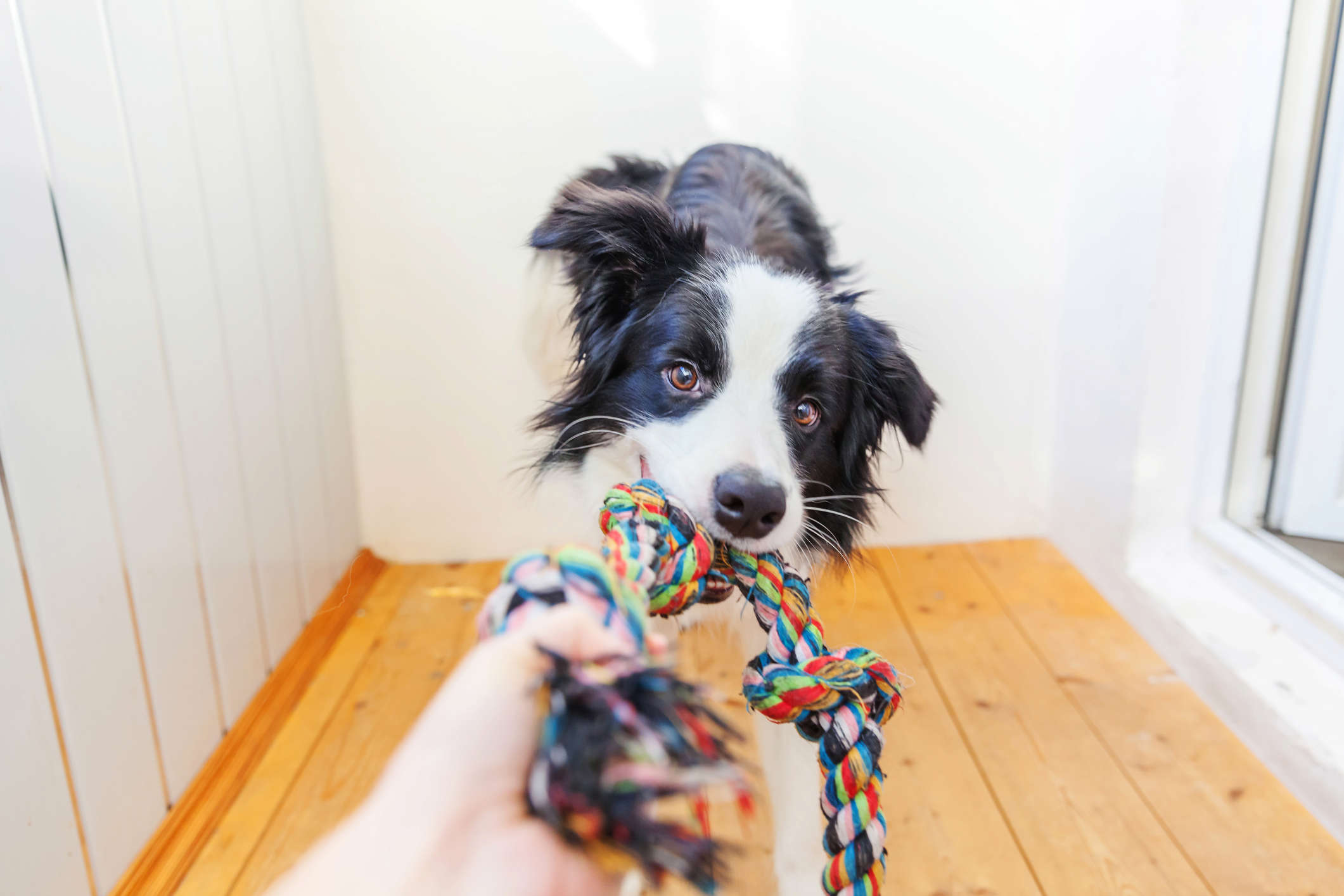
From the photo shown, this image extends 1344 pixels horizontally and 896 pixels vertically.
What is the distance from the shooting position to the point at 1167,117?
1.45m

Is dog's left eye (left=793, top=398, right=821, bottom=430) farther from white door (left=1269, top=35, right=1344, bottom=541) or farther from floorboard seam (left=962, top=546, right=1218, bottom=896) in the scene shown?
white door (left=1269, top=35, right=1344, bottom=541)

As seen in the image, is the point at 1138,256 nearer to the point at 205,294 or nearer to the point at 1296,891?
the point at 1296,891

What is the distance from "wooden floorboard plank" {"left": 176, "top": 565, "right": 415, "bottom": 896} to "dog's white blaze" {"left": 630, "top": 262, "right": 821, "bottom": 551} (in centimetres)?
80

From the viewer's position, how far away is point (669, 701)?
42 centimetres

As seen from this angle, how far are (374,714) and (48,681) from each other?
0.56 metres

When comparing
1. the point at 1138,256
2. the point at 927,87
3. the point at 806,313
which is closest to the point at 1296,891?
the point at 806,313

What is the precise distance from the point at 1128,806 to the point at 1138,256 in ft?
3.15

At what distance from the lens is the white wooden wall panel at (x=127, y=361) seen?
3.12 ft

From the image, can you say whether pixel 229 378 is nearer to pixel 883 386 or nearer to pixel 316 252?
pixel 316 252

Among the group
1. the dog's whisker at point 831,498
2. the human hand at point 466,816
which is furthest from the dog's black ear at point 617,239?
the human hand at point 466,816

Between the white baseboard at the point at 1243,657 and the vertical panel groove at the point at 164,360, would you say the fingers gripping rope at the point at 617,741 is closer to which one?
the vertical panel groove at the point at 164,360

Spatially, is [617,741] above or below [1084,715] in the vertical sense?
above

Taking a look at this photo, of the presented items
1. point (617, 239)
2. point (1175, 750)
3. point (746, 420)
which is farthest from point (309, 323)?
point (1175, 750)

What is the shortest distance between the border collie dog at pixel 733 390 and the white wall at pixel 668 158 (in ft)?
1.63
